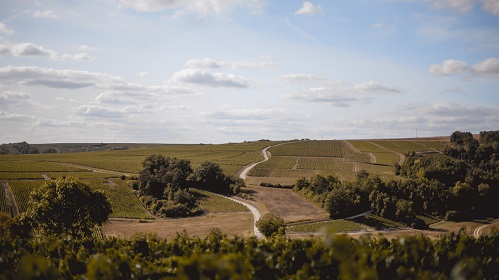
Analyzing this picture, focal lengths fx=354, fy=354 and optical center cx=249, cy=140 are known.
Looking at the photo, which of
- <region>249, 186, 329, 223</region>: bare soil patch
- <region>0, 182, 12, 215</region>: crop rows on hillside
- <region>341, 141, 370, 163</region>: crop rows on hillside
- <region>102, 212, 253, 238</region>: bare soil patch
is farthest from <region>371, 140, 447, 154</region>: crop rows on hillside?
<region>0, 182, 12, 215</region>: crop rows on hillside

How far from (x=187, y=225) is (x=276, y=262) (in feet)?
171

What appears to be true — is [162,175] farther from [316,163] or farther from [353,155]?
[353,155]

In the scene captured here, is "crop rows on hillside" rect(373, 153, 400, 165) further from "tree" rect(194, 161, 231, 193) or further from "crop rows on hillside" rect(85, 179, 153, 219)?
"crop rows on hillside" rect(85, 179, 153, 219)

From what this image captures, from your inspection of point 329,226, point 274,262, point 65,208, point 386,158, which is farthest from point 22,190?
point 386,158

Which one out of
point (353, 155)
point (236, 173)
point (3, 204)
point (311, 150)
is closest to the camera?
point (3, 204)

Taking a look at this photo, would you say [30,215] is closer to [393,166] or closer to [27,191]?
[27,191]

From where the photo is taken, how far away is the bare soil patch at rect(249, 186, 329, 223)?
7019cm

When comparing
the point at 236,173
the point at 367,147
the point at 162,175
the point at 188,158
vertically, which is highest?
the point at 367,147

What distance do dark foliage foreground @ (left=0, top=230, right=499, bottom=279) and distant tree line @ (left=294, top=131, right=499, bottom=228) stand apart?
59.2m

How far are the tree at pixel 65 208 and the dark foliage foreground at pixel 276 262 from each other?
1065 inches

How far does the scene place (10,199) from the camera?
6444 centimetres

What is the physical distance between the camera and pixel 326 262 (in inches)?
454

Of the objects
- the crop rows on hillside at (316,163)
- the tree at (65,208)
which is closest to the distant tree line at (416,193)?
the crop rows on hillside at (316,163)

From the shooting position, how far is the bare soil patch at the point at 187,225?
56781mm
